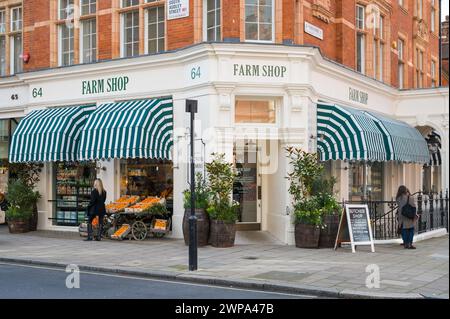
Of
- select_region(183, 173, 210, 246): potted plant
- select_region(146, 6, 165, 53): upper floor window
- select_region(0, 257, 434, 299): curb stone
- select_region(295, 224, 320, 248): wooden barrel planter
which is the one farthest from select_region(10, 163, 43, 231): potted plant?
select_region(295, 224, 320, 248): wooden barrel planter

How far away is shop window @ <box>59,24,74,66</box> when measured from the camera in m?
19.4

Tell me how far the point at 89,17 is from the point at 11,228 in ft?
23.5

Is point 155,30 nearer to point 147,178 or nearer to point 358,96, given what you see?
point 147,178

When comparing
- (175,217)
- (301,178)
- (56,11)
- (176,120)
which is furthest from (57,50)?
(301,178)

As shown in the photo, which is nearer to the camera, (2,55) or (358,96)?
(358,96)

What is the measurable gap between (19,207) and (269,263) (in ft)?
32.3

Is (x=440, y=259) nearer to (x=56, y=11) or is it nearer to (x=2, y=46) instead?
(x=56, y=11)

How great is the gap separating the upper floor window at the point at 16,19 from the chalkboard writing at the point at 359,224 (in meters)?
13.6

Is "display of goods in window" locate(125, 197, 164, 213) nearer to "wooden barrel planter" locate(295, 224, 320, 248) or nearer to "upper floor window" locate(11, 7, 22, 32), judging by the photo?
"wooden barrel planter" locate(295, 224, 320, 248)

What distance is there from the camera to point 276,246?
1529 centimetres

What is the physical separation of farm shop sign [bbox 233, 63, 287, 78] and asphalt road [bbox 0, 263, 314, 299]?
6.72 meters

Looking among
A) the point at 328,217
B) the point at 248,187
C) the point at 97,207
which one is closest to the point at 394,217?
the point at 328,217

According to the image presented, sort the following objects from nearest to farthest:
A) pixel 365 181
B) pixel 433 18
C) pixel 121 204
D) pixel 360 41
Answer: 1. pixel 121 204
2. pixel 360 41
3. pixel 365 181
4. pixel 433 18

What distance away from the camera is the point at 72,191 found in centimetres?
1923
